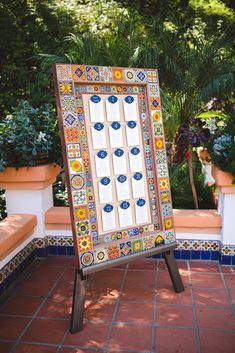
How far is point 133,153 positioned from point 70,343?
1.26 meters

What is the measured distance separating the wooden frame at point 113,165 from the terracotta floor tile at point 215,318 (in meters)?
0.30

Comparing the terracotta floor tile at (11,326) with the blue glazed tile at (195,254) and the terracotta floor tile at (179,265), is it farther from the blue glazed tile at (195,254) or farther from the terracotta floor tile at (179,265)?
the blue glazed tile at (195,254)

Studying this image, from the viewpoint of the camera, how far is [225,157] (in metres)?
3.00

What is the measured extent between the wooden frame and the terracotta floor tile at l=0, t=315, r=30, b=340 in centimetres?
36

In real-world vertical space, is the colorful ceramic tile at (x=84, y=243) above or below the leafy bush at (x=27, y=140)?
below

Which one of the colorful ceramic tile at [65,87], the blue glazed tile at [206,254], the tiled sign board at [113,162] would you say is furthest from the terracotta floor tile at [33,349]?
the blue glazed tile at [206,254]

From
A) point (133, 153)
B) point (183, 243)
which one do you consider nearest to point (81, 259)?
point (133, 153)

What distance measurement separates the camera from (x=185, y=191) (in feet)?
14.3

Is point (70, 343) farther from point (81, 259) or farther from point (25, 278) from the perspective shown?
point (25, 278)

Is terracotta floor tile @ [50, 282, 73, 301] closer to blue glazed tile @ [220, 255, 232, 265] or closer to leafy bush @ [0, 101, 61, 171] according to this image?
leafy bush @ [0, 101, 61, 171]

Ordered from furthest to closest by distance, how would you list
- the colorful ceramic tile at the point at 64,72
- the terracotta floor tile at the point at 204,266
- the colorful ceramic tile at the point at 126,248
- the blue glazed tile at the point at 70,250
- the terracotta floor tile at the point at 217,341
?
the blue glazed tile at the point at 70,250 < the terracotta floor tile at the point at 204,266 < the colorful ceramic tile at the point at 126,248 < the colorful ceramic tile at the point at 64,72 < the terracotta floor tile at the point at 217,341

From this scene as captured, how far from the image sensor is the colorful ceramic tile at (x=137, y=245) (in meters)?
2.42

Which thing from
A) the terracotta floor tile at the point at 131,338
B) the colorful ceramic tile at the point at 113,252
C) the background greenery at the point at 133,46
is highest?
the background greenery at the point at 133,46

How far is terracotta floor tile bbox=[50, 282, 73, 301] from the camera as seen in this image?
2652mm
